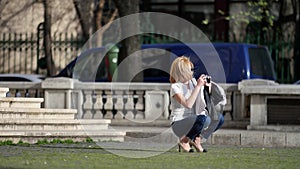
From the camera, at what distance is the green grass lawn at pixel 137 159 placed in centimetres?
1114

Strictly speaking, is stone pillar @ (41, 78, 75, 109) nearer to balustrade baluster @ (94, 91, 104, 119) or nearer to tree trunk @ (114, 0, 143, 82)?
balustrade baluster @ (94, 91, 104, 119)

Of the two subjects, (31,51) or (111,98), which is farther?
(31,51)

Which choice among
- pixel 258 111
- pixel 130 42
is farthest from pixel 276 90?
pixel 130 42

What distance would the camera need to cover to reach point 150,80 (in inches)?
1012

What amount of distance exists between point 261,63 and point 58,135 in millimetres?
10351

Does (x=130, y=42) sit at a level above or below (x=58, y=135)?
above

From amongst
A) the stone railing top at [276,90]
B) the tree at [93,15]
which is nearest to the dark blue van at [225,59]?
the stone railing top at [276,90]

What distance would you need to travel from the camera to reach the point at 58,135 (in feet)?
53.1

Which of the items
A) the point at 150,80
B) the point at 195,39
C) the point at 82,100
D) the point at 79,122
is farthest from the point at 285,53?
the point at 79,122

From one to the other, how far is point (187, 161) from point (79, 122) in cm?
578

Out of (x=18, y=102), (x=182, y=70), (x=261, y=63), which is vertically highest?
(x=261, y=63)

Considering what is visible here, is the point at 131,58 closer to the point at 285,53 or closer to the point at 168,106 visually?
the point at 168,106

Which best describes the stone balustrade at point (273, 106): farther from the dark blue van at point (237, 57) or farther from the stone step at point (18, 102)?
the stone step at point (18, 102)

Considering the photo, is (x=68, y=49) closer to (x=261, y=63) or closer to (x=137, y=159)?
(x=261, y=63)
